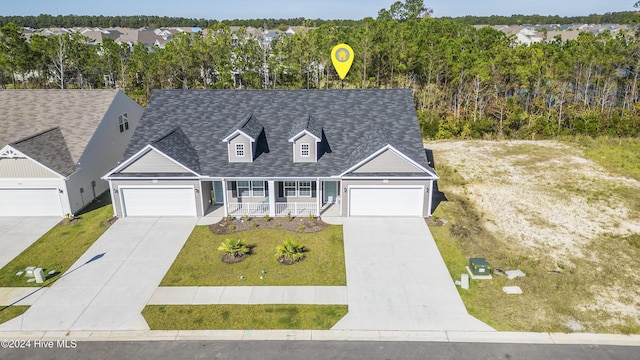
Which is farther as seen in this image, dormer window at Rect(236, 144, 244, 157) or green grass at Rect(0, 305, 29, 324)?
dormer window at Rect(236, 144, 244, 157)

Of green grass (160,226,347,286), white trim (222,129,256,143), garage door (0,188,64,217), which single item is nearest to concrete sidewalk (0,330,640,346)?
green grass (160,226,347,286)

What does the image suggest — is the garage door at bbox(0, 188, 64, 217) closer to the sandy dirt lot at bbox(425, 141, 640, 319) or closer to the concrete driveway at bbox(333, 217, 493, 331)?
the concrete driveway at bbox(333, 217, 493, 331)

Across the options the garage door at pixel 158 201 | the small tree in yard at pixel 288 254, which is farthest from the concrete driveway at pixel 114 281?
the small tree in yard at pixel 288 254

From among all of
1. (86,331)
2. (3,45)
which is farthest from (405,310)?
(3,45)

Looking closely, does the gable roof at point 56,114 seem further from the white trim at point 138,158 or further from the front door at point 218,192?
the front door at point 218,192

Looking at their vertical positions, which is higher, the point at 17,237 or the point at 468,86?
the point at 468,86

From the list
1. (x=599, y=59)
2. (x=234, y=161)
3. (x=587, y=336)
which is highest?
(x=599, y=59)

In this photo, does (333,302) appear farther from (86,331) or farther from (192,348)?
(86,331)
